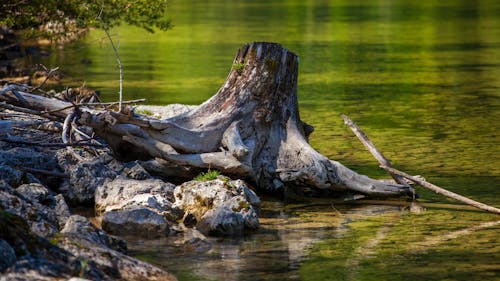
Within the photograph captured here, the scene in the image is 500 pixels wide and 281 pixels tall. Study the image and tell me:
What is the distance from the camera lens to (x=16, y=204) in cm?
920

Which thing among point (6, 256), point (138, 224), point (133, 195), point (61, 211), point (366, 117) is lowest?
point (366, 117)

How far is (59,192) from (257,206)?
2.22 meters

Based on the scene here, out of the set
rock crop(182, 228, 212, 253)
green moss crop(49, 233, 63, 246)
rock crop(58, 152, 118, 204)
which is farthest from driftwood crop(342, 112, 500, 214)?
green moss crop(49, 233, 63, 246)

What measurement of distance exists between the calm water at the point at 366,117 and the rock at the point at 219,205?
0.24m

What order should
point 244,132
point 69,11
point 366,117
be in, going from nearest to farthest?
point 244,132
point 366,117
point 69,11

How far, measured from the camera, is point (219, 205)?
11562mm

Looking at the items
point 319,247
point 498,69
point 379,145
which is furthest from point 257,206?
point 498,69

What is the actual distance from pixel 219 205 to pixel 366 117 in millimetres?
9913

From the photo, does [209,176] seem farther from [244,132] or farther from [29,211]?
[29,211]

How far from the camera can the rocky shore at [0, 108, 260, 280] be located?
306 inches

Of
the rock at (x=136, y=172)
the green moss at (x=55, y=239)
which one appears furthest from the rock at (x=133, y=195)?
the green moss at (x=55, y=239)

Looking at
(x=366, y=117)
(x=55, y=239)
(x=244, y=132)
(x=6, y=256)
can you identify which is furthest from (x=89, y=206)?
(x=366, y=117)

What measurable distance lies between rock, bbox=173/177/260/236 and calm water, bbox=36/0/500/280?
0.24m

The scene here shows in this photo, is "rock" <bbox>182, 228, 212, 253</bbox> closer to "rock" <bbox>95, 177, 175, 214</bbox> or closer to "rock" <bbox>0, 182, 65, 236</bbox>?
"rock" <bbox>95, 177, 175, 214</bbox>
